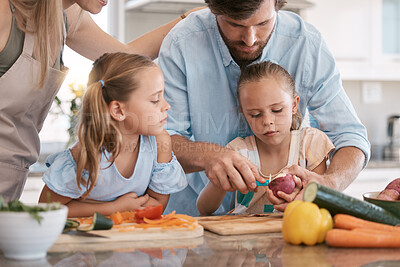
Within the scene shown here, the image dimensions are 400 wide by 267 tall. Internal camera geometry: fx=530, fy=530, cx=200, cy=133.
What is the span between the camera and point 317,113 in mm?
1898

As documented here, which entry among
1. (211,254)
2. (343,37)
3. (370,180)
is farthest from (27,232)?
(343,37)

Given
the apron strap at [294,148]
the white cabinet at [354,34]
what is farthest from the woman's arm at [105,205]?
the white cabinet at [354,34]

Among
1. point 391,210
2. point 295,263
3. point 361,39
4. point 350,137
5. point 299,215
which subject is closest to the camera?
point 295,263

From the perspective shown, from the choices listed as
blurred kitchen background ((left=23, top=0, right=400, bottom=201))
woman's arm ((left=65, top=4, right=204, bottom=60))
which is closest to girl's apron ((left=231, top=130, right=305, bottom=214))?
woman's arm ((left=65, top=4, right=204, bottom=60))

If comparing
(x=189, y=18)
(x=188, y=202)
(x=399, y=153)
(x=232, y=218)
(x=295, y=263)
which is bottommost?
(x=399, y=153)

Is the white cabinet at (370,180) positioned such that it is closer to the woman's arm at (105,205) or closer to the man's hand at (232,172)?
the man's hand at (232,172)

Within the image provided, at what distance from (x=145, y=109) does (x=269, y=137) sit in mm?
465

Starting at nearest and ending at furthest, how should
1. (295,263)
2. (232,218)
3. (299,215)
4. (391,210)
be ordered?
(295,263) → (299,215) → (391,210) → (232,218)

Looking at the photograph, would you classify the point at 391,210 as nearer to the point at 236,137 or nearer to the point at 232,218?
the point at 232,218

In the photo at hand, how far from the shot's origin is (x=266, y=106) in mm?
1793

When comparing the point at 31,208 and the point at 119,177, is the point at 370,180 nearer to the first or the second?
the point at 119,177

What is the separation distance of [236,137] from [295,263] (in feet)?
3.14

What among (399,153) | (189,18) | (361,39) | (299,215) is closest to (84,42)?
(189,18)

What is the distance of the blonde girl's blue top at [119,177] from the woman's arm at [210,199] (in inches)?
4.3
